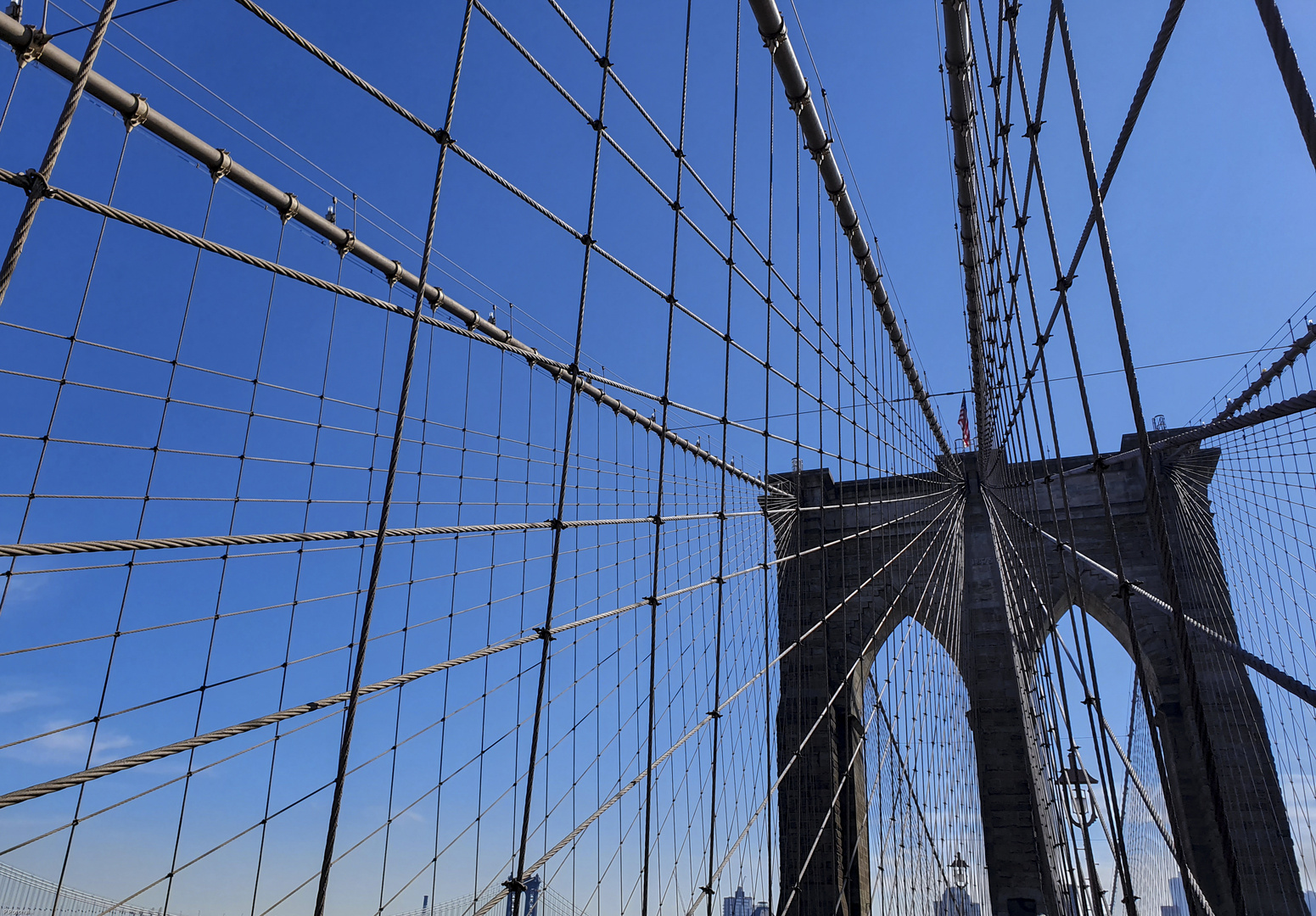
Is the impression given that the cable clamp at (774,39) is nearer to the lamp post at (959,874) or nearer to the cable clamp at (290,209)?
the cable clamp at (290,209)

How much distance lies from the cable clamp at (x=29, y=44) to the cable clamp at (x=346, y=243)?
2196mm

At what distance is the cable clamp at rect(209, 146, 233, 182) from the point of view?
3992 millimetres

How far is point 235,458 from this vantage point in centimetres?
506

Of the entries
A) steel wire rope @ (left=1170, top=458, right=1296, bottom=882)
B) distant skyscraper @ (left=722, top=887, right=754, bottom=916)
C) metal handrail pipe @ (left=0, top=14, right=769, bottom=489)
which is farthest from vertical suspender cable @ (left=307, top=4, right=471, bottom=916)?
steel wire rope @ (left=1170, top=458, right=1296, bottom=882)

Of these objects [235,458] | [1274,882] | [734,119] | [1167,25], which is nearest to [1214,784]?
[1167,25]

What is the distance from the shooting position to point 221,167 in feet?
13.1

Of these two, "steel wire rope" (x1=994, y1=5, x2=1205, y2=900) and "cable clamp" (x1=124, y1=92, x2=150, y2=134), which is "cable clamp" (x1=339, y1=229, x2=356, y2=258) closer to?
"cable clamp" (x1=124, y1=92, x2=150, y2=134)

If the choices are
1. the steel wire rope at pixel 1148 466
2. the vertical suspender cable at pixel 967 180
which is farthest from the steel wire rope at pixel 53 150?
the vertical suspender cable at pixel 967 180

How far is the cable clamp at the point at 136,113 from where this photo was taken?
3.46 m

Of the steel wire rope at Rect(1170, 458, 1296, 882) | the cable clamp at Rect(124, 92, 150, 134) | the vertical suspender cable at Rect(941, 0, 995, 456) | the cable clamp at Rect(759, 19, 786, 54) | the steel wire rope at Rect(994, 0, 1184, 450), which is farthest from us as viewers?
the steel wire rope at Rect(1170, 458, 1296, 882)

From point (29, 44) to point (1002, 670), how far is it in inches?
565

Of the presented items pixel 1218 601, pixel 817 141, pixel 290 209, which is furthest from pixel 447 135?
pixel 1218 601

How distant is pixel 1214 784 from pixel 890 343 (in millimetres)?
10715

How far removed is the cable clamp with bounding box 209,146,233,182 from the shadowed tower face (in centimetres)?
811
